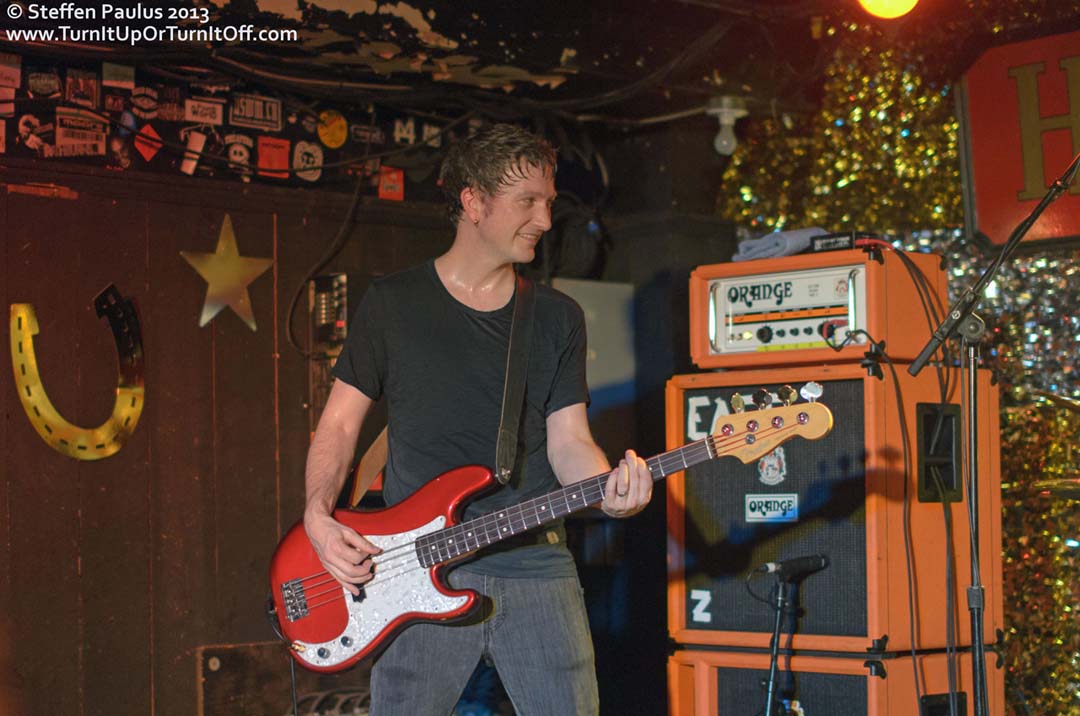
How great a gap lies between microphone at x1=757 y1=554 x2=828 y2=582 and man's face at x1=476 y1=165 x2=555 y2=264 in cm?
120

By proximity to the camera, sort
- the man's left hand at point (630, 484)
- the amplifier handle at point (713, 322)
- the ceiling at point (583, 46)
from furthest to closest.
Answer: the ceiling at point (583, 46), the amplifier handle at point (713, 322), the man's left hand at point (630, 484)

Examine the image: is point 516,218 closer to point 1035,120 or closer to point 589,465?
point 589,465

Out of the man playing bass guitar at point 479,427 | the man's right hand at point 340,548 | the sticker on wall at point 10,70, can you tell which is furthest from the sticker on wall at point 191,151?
the man's right hand at point 340,548

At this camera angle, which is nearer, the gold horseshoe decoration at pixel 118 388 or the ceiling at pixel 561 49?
the gold horseshoe decoration at pixel 118 388

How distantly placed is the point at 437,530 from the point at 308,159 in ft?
8.56

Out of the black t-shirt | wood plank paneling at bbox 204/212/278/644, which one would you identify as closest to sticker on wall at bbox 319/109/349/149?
wood plank paneling at bbox 204/212/278/644

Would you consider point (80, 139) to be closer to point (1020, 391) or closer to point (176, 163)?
point (176, 163)

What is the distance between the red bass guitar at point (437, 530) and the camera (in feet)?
9.34

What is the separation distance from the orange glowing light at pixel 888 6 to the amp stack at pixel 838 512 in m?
0.84

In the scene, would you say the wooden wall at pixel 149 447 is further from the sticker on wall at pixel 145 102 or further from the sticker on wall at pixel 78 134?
the sticker on wall at pixel 145 102

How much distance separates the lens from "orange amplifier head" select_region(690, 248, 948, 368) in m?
3.78

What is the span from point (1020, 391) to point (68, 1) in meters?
3.57

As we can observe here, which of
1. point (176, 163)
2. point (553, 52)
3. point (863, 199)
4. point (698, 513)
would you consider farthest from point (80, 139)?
point (863, 199)

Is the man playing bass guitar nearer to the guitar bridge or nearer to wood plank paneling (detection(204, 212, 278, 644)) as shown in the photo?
the guitar bridge
